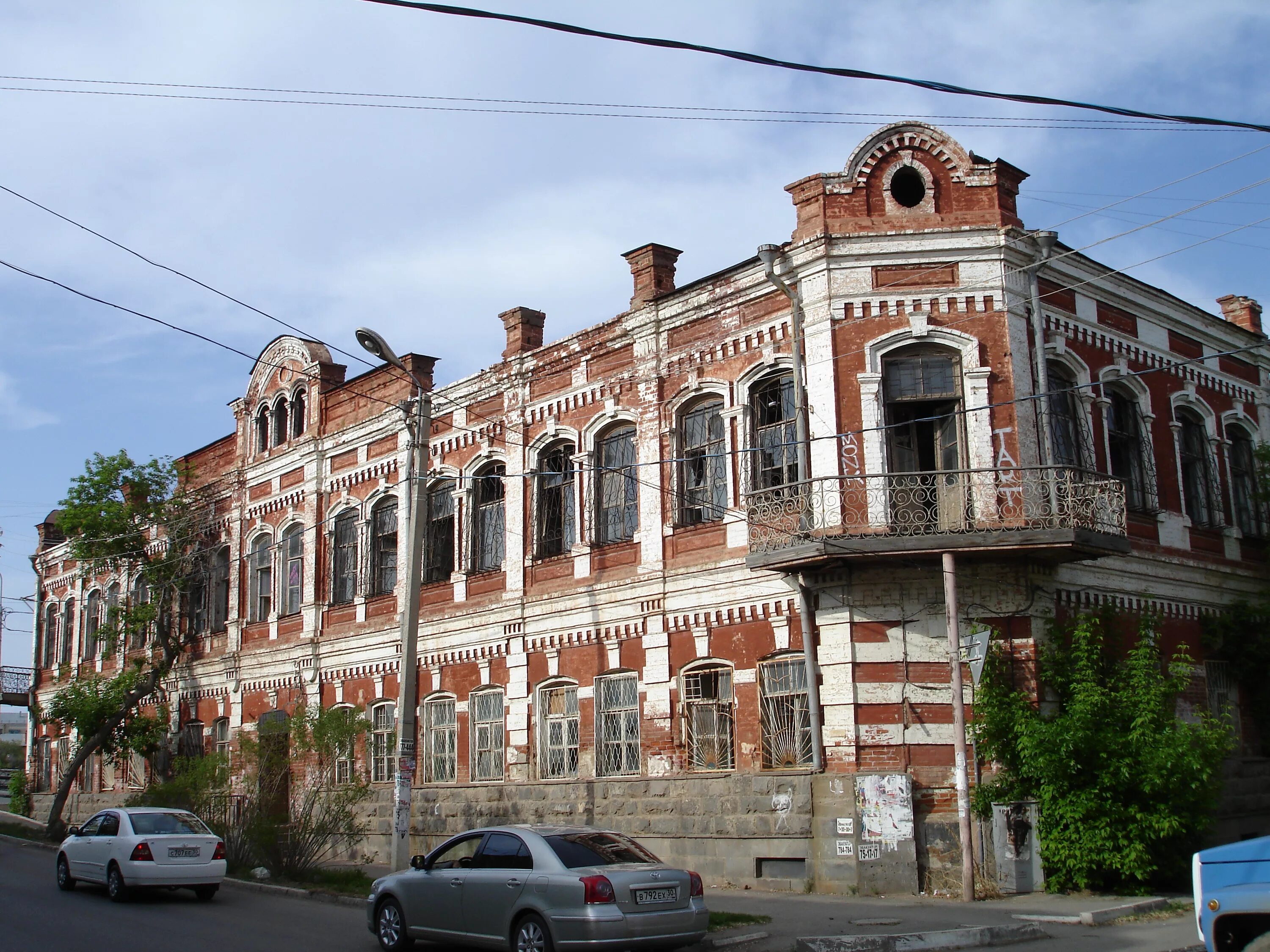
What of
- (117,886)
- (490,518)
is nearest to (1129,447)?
(490,518)

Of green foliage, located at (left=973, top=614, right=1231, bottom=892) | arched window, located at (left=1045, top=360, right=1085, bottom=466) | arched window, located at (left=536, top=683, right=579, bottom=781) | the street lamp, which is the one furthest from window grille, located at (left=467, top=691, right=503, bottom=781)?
arched window, located at (left=1045, top=360, right=1085, bottom=466)

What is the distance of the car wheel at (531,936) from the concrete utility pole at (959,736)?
6039mm

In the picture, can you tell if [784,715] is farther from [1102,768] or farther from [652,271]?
[652,271]

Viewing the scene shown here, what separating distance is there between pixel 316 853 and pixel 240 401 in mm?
14489

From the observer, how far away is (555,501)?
72.9ft

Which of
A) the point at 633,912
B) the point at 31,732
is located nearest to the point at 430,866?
the point at 633,912

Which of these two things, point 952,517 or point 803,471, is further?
point 803,471

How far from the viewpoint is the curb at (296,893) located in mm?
16766

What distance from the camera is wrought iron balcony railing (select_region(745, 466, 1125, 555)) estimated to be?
15914 mm

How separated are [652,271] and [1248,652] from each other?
11249mm

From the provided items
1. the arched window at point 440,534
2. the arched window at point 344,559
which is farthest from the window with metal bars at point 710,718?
the arched window at point 344,559

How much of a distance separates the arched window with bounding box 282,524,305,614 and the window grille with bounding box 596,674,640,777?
33.2 ft

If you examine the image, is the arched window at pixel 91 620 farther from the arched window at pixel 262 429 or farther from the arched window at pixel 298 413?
the arched window at pixel 298 413

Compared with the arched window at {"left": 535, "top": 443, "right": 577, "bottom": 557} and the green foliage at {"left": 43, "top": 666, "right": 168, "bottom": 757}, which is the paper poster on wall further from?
the green foliage at {"left": 43, "top": 666, "right": 168, "bottom": 757}
